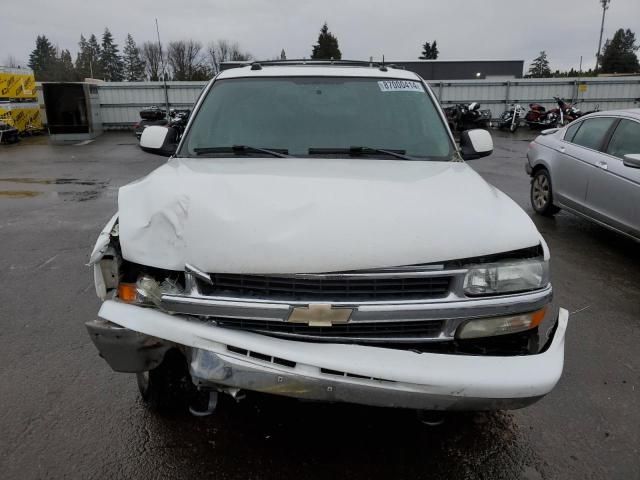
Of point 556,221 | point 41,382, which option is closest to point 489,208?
point 41,382

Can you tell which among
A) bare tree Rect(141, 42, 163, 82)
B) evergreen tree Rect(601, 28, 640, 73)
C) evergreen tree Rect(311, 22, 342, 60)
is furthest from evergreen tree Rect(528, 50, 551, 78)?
bare tree Rect(141, 42, 163, 82)

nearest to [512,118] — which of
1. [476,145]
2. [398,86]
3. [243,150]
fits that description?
[476,145]

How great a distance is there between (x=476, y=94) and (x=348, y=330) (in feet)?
74.8

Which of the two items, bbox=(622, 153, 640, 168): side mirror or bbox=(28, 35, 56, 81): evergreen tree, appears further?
bbox=(28, 35, 56, 81): evergreen tree

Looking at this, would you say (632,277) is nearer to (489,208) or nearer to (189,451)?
(489,208)

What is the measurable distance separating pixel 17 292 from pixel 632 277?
5.83 metres

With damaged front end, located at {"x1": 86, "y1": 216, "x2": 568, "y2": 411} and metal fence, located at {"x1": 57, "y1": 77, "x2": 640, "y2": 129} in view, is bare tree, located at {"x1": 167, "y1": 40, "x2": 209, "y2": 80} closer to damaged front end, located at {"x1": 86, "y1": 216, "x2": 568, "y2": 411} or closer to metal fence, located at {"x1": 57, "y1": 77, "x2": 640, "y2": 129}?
metal fence, located at {"x1": 57, "y1": 77, "x2": 640, "y2": 129}

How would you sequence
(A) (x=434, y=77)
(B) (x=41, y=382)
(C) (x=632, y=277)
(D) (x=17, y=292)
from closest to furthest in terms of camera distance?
(B) (x=41, y=382)
(D) (x=17, y=292)
(C) (x=632, y=277)
(A) (x=434, y=77)

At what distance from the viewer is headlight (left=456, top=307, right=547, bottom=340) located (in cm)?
222

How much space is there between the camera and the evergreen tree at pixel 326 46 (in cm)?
6169

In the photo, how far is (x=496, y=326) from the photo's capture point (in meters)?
2.24

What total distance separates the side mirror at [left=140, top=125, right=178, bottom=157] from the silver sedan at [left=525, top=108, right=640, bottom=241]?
4.34m

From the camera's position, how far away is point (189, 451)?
2.55 m

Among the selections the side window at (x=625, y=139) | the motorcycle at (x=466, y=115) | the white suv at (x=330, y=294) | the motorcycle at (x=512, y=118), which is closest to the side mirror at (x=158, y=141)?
the white suv at (x=330, y=294)
